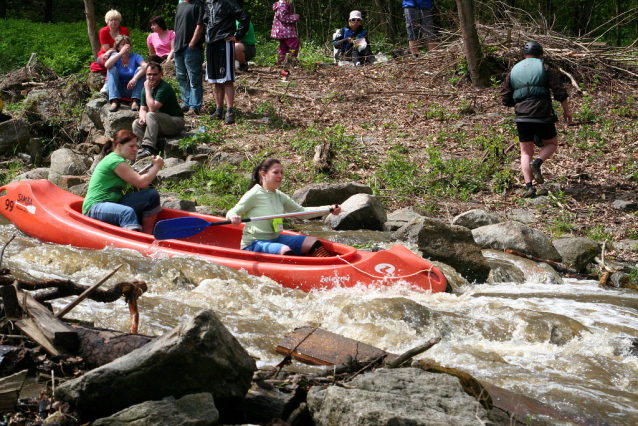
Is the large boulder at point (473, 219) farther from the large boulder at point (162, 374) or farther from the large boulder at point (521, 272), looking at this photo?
the large boulder at point (162, 374)

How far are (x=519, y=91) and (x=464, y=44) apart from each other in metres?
3.55

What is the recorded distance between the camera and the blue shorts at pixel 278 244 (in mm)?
5254

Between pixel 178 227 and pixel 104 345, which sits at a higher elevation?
pixel 104 345

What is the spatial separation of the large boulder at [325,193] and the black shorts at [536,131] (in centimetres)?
214

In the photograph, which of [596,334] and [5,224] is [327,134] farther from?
[596,334]

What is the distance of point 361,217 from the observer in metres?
7.00

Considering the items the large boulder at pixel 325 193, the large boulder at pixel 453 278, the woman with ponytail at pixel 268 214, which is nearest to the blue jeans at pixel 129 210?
the woman with ponytail at pixel 268 214

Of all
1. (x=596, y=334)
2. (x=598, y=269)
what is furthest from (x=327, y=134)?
(x=596, y=334)

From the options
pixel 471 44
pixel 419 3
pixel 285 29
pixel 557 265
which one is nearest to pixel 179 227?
pixel 557 265

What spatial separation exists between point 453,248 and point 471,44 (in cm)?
618

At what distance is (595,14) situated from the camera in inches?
722

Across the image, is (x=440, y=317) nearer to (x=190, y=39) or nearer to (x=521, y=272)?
(x=521, y=272)

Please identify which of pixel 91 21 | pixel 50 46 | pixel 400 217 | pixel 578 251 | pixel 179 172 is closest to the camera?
pixel 578 251

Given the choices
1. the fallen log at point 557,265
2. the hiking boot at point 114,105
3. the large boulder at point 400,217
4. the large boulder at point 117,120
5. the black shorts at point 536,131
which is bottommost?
the fallen log at point 557,265
